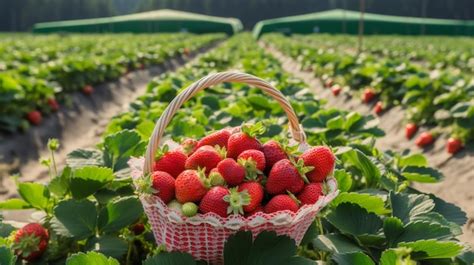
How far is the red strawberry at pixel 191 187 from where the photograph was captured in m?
1.46

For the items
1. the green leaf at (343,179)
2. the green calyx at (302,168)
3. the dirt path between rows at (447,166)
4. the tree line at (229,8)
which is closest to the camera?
the green calyx at (302,168)

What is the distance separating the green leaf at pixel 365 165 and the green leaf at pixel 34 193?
131 cm

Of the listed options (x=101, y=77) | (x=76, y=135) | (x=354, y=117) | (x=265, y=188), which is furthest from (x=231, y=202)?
(x=101, y=77)

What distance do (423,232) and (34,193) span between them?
1.51 m

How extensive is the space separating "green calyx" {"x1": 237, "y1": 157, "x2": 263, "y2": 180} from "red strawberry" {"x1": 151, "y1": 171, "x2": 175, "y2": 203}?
0.23m

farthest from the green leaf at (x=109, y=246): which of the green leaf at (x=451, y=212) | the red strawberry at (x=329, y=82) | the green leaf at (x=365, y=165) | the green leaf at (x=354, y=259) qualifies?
the red strawberry at (x=329, y=82)

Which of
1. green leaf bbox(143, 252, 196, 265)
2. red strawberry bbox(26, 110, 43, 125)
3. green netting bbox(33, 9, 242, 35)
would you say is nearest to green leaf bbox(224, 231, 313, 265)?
green leaf bbox(143, 252, 196, 265)

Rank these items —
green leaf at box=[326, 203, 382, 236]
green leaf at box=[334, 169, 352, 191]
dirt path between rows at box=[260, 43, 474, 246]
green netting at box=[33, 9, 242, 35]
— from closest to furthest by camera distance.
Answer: green leaf at box=[326, 203, 382, 236] < green leaf at box=[334, 169, 352, 191] < dirt path between rows at box=[260, 43, 474, 246] < green netting at box=[33, 9, 242, 35]

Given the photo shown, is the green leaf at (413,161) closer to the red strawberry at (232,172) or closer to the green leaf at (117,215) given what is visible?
the red strawberry at (232,172)

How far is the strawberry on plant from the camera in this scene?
1525 millimetres

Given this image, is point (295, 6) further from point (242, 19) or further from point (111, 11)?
point (111, 11)

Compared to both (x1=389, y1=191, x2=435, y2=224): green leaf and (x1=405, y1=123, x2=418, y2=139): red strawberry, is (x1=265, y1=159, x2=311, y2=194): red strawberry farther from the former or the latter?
(x1=405, y1=123, x2=418, y2=139): red strawberry

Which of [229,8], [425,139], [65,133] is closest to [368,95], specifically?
[425,139]

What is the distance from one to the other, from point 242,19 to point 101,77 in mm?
68536
